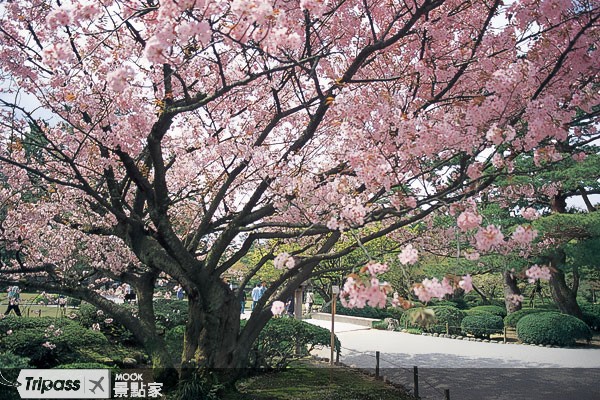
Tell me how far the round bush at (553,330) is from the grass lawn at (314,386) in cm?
744

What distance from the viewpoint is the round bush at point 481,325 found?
15.4 m

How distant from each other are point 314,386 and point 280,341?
144 centimetres

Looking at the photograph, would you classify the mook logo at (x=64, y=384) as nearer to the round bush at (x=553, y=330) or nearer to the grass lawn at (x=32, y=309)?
the grass lawn at (x=32, y=309)

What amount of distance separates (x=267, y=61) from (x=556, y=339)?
1241 centimetres

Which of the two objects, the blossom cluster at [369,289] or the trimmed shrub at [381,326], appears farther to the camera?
the trimmed shrub at [381,326]

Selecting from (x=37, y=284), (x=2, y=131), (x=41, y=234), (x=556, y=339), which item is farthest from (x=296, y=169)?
(x=556, y=339)

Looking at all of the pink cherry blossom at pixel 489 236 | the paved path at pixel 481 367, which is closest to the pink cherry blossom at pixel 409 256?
the pink cherry blossom at pixel 489 236

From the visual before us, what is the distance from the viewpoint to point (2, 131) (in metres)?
6.50

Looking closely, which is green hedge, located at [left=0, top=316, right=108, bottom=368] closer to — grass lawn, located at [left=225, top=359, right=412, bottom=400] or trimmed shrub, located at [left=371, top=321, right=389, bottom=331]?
grass lawn, located at [left=225, top=359, right=412, bottom=400]

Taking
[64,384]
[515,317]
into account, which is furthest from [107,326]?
[515,317]

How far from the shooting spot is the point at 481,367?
33.9 ft

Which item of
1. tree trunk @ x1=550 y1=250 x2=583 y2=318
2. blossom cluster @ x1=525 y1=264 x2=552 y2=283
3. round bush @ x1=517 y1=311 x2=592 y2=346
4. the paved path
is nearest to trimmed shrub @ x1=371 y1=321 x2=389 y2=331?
the paved path

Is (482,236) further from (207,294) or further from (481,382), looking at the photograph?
(481,382)

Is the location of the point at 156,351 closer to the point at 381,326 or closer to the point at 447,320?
the point at 447,320
